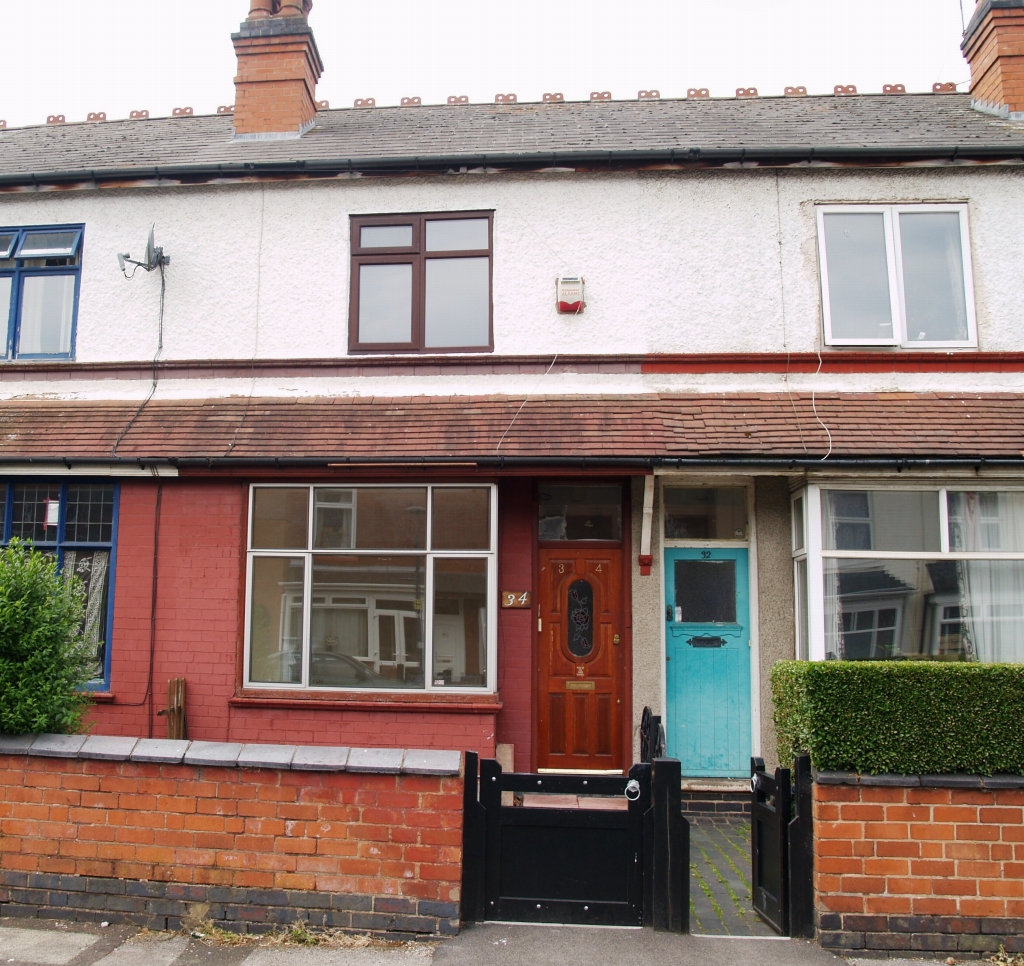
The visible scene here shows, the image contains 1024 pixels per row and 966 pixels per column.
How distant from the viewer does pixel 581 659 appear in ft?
26.8

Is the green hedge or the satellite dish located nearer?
the green hedge

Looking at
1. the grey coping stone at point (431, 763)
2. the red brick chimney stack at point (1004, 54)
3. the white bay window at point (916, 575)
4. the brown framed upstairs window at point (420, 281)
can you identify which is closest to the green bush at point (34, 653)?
the grey coping stone at point (431, 763)

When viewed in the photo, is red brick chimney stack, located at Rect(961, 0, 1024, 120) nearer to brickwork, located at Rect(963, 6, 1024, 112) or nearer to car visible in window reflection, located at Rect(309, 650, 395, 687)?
brickwork, located at Rect(963, 6, 1024, 112)

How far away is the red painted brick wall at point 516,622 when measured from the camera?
7.93 m

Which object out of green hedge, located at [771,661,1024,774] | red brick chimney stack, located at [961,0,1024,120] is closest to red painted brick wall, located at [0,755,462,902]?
green hedge, located at [771,661,1024,774]

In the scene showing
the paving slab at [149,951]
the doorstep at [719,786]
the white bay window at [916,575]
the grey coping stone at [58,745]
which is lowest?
the paving slab at [149,951]

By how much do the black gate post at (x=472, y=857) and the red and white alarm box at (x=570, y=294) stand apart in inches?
191

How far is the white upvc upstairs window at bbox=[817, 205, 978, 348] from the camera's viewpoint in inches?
327

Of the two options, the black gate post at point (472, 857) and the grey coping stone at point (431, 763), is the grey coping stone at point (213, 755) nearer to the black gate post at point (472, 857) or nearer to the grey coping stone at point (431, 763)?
the grey coping stone at point (431, 763)

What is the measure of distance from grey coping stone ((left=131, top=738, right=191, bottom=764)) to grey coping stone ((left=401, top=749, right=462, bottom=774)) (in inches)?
51.9

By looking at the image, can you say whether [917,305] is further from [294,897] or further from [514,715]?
[294,897]

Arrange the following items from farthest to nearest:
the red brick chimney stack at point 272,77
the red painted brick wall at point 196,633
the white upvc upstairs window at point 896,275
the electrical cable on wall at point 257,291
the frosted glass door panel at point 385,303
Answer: the red brick chimney stack at point 272,77
the frosted glass door panel at point 385,303
the electrical cable on wall at point 257,291
the white upvc upstairs window at point 896,275
the red painted brick wall at point 196,633

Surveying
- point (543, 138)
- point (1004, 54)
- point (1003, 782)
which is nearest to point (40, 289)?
point (543, 138)

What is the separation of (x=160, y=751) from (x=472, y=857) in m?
1.91
